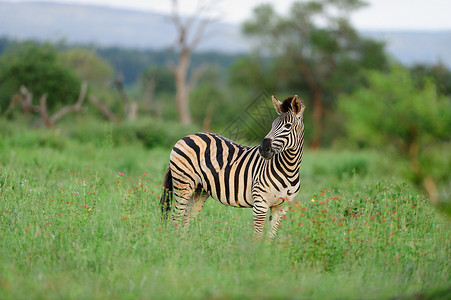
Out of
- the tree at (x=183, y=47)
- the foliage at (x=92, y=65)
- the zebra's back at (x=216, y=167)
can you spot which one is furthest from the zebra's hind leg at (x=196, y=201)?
the foliage at (x=92, y=65)

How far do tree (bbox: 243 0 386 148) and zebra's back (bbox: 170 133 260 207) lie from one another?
3017cm

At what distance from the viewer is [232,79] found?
38969 mm

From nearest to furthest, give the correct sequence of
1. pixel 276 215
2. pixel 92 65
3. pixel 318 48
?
pixel 276 215, pixel 318 48, pixel 92 65

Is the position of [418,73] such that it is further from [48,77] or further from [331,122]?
[48,77]

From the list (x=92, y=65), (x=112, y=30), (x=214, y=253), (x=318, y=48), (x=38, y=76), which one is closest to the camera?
(x=214, y=253)

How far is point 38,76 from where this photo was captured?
29.3m

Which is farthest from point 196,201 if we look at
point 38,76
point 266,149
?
point 38,76

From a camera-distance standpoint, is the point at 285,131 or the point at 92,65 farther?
the point at 92,65

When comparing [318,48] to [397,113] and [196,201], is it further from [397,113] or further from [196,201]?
[196,201]

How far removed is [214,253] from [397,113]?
3641 cm

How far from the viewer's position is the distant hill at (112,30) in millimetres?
88812

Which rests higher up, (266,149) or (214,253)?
(266,149)

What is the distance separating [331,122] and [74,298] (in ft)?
117

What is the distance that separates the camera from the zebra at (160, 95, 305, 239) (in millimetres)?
6078
